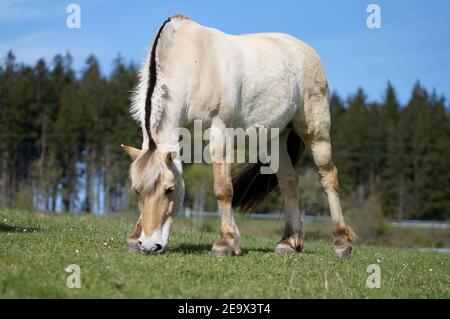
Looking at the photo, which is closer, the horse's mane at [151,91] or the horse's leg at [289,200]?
the horse's mane at [151,91]

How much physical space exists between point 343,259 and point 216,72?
3.08m

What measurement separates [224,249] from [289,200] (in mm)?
2259

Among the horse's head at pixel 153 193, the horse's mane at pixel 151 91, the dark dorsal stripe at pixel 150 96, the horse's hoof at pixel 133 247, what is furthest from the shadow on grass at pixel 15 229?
the dark dorsal stripe at pixel 150 96

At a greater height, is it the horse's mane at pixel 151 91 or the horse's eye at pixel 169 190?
the horse's mane at pixel 151 91

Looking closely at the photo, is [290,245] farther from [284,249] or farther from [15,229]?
[15,229]

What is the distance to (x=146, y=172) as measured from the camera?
23.1ft

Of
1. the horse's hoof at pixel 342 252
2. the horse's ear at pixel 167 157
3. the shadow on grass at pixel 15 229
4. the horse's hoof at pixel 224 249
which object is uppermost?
the horse's ear at pixel 167 157

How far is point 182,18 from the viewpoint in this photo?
8531 millimetres

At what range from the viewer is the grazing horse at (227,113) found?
7.23 m

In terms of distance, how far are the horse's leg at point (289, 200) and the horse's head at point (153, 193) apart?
2514 millimetres

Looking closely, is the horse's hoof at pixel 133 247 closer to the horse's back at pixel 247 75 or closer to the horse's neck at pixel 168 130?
the horse's neck at pixel 168 130

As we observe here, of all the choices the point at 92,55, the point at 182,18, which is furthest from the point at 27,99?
the point at 182,18

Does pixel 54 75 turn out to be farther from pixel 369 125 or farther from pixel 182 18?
pixel 182 18

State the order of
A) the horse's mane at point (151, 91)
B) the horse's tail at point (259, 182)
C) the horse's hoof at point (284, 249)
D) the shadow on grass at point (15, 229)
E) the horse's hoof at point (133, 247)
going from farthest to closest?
the horse's tail at point (259, 182) < the horse's hoof at point (284, 249) < the shadow on grass at point (15, 229) < the horse's mane at point (151, 91) < the horse's hoof at point (133, 247)
